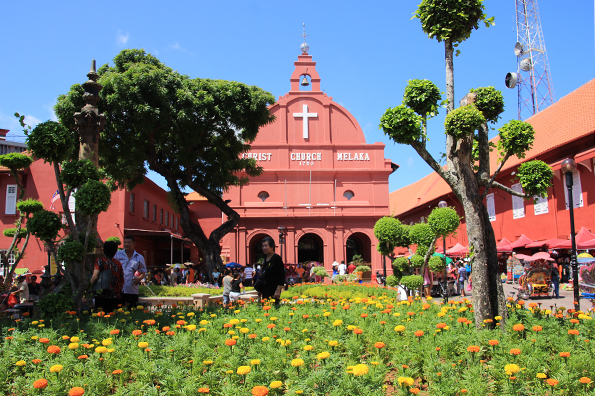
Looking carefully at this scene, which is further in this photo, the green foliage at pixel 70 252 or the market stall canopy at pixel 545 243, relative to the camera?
the market stall canopy at pixel 545 243

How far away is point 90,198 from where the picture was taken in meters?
6.29

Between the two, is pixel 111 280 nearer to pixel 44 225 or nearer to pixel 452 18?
pixel 44 225

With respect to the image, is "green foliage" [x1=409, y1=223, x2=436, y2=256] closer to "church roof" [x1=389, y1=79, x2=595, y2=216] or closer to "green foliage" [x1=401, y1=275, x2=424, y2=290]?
"green foliage" [x1=401, y1=275, x2=424, y2=290]

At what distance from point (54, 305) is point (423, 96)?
5536 mm

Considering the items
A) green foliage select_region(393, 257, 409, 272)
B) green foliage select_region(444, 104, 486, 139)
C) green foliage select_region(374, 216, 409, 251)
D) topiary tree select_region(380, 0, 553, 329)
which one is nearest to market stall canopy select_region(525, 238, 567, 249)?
green foliage select_region(374, 216, 409, 251)

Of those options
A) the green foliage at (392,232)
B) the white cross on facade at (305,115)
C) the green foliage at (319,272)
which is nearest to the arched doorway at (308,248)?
the white cross on facade at (305,115)

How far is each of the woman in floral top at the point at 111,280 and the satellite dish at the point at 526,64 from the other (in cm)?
2668

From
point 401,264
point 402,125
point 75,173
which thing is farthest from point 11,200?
point 402,125

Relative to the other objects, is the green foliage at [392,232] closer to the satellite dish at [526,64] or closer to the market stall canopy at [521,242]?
the market stall canopy at [521,242]

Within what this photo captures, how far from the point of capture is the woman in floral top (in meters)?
6.00

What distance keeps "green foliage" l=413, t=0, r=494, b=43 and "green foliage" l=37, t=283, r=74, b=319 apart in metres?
6.01

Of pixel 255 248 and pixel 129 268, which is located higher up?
pixel 255 248

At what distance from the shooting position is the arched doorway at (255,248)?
30.0 metres

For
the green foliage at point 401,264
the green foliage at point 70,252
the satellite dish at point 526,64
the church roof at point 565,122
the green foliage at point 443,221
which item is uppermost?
the satellite dish at point 526,64
